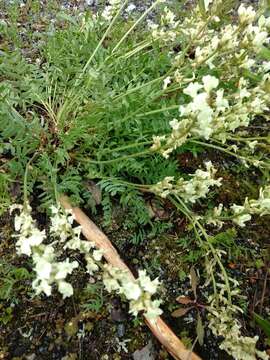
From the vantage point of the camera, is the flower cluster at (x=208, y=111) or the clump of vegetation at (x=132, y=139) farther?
the clump of vegetation at (x=132, y=139)

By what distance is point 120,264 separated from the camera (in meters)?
2.47

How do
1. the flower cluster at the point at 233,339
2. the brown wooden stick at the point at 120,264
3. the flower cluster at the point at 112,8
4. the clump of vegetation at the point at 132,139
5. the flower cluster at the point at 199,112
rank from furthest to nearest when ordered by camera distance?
the flower cluster at the point at 112,8
the brown wooden stick at the point at 120,264
the clump of vegetation at the point at 132,139
the flower cluster at the point at 233,339
the flower cluster at the point at 199,112

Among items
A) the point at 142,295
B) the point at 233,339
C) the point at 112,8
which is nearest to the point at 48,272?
the point at 142,295

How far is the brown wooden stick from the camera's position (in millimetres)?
2344

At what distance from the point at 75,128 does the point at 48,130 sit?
32 centimetres

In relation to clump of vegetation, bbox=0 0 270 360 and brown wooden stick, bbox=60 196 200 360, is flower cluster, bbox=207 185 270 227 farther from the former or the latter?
brown wooden stick, bbox=60 196 200 360

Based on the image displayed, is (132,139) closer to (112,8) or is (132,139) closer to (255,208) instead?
(112,8)

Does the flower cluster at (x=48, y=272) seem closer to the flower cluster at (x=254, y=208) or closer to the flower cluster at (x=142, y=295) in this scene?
Answer: the flower cluster at (x=142, y=295)

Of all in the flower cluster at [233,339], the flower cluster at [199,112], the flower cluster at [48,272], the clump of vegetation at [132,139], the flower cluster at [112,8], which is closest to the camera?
the flower cluster at [48,272]

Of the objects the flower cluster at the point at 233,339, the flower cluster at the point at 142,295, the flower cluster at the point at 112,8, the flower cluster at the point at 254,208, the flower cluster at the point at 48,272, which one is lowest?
the flower cluster at the point at 233,339

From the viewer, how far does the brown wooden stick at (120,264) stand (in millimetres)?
2344

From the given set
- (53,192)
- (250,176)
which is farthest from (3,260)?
(250,176)

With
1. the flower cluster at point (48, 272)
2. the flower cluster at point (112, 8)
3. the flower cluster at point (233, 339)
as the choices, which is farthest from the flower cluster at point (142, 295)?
the flower cluster at point (112, 8)

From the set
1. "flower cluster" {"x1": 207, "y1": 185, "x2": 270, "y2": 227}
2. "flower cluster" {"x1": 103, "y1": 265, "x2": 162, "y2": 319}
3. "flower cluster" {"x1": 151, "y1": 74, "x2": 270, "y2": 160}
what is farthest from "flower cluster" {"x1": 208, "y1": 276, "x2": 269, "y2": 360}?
"flower cluster" {"x1": 151, "y1": 74, "x2": 270, "y2": 160}
